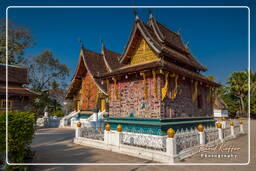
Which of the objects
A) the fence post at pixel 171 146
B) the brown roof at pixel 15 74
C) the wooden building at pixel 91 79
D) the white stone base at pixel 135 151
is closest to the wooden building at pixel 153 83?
the white stone base at pixel 135 151

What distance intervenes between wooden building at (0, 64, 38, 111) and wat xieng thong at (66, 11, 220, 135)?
36.7ft

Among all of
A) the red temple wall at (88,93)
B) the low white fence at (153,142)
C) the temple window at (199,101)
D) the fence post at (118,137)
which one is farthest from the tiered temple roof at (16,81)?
the temple window at (199,101)

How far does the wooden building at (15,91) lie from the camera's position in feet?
59.9

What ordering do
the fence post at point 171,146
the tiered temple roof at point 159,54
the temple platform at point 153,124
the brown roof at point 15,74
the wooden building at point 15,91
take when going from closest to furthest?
the fence post at point 171,146 → the temple platform at point 153,124 → the tiered temple roof at point 159,54 → the wooden building at point 15,91 → the brown roof at point 15,74

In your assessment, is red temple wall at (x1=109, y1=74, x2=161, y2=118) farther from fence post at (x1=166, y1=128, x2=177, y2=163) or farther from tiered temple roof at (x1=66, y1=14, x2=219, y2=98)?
fence post at (x1=166, y1=128, x2=177, y2=163)

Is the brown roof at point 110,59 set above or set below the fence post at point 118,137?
above

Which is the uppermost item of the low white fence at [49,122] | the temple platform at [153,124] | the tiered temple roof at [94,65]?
the tiered temple roof at [94,65]

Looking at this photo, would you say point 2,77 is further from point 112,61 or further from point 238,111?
point 238,111

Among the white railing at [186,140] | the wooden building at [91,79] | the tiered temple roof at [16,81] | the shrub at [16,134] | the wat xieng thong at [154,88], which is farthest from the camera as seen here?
the wooden building at [91,79]

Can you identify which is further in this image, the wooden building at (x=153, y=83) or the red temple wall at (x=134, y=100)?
the red temple wall at (x=134, y=100)

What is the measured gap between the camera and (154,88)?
10.2m

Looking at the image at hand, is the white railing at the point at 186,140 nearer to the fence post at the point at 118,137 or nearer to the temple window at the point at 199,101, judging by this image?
the fence post at the point at 118,137

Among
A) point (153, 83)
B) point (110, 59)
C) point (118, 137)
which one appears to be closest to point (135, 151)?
point (118, 137)

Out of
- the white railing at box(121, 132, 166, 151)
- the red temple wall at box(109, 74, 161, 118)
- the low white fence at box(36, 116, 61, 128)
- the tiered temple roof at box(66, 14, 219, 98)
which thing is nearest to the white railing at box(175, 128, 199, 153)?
the white railing at box(121, 132, 166, 151)
